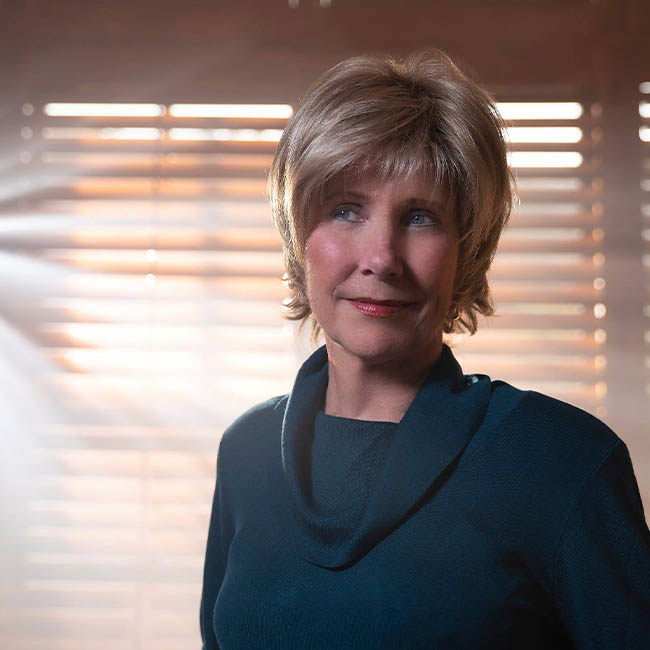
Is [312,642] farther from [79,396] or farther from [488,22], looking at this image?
[488,22]

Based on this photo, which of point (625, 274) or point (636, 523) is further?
point (625, 274)

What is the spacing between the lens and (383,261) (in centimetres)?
81

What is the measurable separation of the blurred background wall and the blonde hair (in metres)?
0.88

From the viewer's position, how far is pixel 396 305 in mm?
845

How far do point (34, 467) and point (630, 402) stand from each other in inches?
55.2

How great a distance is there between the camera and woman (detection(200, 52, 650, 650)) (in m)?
0.76

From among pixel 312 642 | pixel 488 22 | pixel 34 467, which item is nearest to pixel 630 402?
pixel 488 22

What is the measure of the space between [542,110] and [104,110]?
1046 millimetres

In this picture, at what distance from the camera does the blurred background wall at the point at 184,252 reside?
178 cm

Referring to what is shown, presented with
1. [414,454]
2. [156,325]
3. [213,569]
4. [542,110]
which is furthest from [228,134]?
[414,454]

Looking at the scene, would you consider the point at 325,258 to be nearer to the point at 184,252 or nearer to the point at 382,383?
the point at 382,383

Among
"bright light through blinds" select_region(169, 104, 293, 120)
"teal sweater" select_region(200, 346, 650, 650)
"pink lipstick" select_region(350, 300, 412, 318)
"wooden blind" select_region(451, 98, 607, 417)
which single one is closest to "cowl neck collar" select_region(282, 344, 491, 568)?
"teal sweater" select_region(200, 346, 650, 650)

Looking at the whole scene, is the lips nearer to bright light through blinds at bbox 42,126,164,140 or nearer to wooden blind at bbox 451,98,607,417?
wooden blind at bbox 451,98,607,417

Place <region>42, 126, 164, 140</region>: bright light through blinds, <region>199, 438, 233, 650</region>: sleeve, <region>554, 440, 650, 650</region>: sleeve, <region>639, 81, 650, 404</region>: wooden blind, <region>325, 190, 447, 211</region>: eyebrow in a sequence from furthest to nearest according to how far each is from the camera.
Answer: <region>42, 126, 164, 140</region>: bright light through blinds
<region>639, 81, 650, 404</region>: wooden blind
<region>199, 438, 233, 650</region>: sleeve
<region>325, 190, 447, 211</region>: eyebrow
<region>554, 440, 650, 650</region>: sleeve
